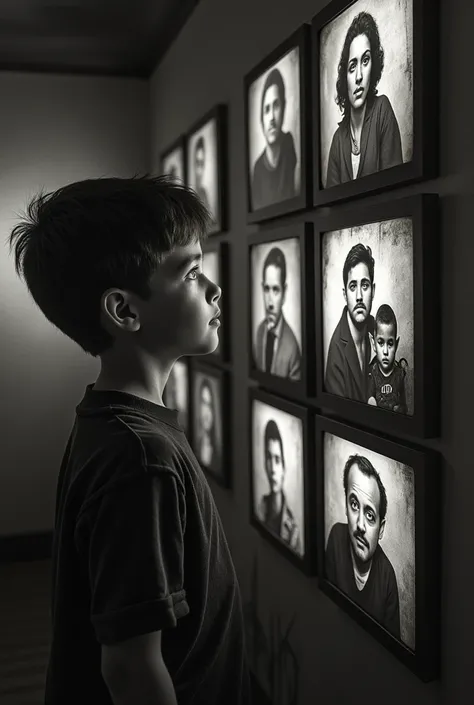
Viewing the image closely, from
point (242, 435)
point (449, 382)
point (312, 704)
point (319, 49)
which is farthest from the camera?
point (242, 435)

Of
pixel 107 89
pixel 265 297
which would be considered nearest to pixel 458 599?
pixel 265 297

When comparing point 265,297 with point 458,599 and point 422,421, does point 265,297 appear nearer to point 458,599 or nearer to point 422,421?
point 422,421

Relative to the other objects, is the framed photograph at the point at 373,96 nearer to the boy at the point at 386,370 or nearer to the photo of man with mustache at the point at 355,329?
the photo of man with mustache at the point at 355,329

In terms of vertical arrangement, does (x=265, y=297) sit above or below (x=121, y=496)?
above

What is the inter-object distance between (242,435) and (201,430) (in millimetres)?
495

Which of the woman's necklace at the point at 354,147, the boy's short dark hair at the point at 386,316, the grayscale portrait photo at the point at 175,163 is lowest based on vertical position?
the boy's short dark hair at the point at 386,316

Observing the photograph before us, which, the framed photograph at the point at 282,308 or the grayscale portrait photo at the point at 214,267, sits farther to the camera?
the grayscale portrait photo at the point at 214,267

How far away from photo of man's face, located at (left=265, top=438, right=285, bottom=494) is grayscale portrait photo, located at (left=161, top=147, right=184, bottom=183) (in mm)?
1415

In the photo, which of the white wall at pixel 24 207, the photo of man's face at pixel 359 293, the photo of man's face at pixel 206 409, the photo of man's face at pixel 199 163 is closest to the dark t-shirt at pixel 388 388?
the photo of man's face at pixel 359 293

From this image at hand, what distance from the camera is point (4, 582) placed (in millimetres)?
3740

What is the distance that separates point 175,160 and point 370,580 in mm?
2350

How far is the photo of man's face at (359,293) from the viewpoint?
1478 millimetres

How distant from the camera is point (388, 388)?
1411mm

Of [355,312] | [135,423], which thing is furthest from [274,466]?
[135,423]
